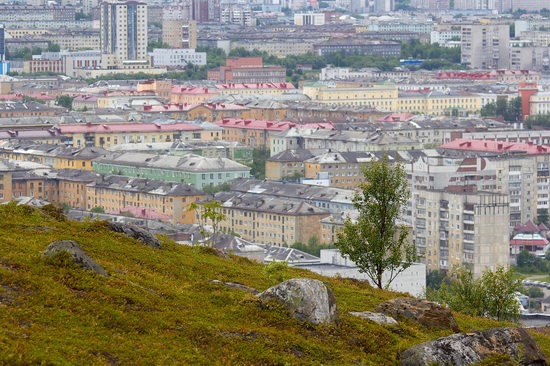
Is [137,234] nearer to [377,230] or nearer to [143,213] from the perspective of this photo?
[377,230]

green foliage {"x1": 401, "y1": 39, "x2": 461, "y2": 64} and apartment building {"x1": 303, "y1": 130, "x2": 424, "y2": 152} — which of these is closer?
apartment building {"x1": 303, "y1": 130, "x2": 424, "y2": 152}

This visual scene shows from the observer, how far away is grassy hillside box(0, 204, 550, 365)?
1174 centimetres

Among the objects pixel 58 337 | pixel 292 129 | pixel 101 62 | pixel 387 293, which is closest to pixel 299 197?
pixel 292 129

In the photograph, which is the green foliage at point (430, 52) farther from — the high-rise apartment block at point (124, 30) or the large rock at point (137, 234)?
the large rock at point (137, 234)

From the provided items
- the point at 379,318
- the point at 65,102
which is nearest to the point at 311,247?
the point at 379,318

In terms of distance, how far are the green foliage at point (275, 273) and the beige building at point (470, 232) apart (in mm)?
32507

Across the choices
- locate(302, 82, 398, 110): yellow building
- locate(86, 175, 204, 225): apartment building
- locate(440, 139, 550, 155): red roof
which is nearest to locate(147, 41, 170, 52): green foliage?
locate(302, 82, 398, 110): yellow building

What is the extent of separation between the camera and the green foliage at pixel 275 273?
15.2 metres

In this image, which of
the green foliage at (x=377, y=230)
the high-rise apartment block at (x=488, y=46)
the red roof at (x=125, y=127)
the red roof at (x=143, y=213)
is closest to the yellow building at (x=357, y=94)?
the red roof at (x=125, y=127)

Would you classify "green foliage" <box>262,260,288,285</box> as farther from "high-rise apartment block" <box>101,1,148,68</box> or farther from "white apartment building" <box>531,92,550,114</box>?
"high-rise apartment block" <box>101,1,148,68</box>

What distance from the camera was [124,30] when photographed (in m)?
128

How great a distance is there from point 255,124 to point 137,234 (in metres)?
69.0

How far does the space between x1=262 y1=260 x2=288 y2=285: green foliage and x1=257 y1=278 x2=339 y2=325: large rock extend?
Answer: 6.49 feet

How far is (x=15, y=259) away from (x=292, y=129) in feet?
221
